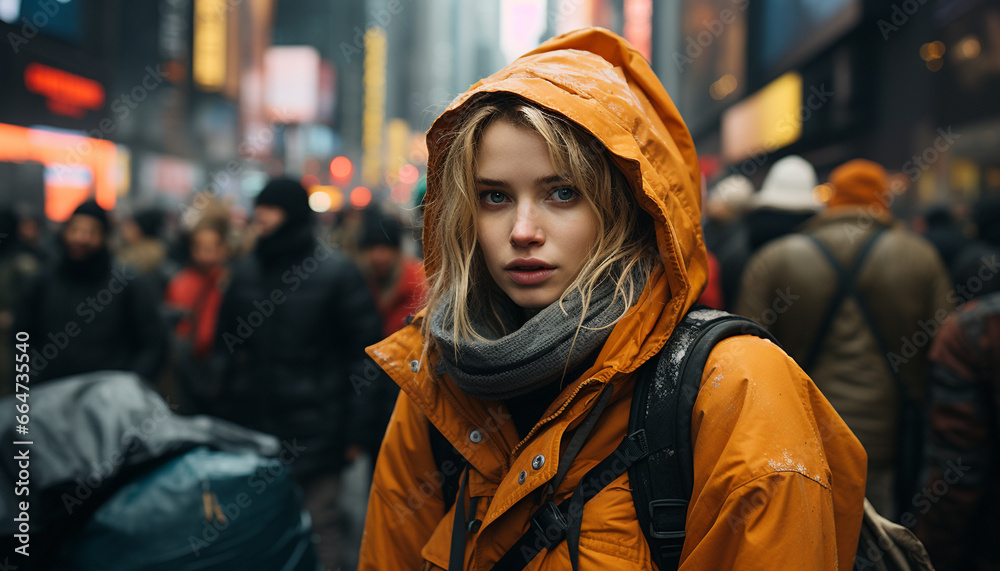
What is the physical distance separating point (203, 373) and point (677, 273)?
169 inches

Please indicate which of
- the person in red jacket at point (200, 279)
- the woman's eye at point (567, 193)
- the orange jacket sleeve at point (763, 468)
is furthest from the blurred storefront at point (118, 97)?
the orange jacket sleeve at point (763, 468)

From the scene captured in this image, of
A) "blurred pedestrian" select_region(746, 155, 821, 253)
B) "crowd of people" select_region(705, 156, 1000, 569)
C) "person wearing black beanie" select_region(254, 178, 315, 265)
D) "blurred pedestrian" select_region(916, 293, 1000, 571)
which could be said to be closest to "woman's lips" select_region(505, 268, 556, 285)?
"blurred pedestrian" select_region(916, 293, 1000, 571)

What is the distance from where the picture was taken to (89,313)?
483 cm

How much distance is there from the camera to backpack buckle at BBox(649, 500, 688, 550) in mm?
1418

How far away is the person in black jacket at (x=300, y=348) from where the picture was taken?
4402mm

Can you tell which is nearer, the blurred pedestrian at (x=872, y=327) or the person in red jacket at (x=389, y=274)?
the blurred pedestrian at (x=872, y=327)

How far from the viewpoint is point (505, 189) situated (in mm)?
1713

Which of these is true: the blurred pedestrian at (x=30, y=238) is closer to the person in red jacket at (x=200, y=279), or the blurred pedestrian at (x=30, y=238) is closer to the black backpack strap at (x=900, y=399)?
the person in red jacket at (x=200, y=279)

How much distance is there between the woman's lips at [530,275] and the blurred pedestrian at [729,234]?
14.3 feet

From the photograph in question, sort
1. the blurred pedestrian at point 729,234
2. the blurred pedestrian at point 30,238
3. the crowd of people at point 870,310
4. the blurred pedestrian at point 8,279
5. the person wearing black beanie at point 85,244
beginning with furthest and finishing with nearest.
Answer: the blurred pedestrian at point 30,238 → the blurred pedestrian at point 8,279 → the blurred pedestrian at point 729,234 → the person wearing black beanie at point 85,244 → the crowd of people at point 870,310

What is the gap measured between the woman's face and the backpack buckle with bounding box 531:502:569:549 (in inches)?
19.4

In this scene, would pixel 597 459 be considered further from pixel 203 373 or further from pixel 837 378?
pixel 203 373

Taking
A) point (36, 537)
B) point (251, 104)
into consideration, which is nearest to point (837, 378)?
point (36, 537)

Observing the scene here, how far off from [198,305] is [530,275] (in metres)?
4.94
